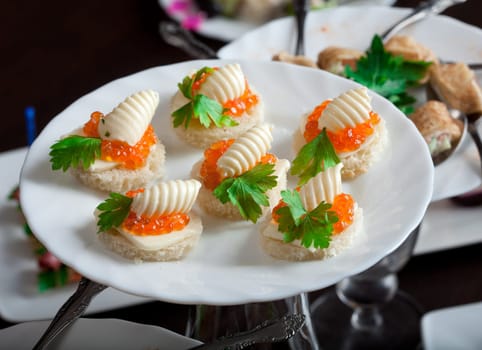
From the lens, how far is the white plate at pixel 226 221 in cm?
67

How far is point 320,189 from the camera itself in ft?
2.43

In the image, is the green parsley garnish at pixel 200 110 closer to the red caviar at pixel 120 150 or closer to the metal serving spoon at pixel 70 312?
the red caviar at pixel 120 150

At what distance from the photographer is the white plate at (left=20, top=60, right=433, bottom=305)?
668mm

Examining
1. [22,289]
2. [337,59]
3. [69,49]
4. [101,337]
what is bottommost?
[22,289]

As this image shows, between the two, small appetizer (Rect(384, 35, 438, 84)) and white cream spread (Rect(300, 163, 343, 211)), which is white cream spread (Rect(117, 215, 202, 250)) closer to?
white cream spread (Rect(300, 163, 343, 211))

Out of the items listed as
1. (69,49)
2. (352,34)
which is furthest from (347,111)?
(69,49)

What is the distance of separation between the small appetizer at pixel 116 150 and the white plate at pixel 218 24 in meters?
0.93

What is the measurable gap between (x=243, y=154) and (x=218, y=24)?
1064 mm

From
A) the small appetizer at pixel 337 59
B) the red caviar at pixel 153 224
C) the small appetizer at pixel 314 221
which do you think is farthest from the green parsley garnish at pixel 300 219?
the small appetizer at pixel 337 59

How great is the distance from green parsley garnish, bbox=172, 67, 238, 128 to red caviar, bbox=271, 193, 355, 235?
0.52ft

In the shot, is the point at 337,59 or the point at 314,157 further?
the point at 337,59

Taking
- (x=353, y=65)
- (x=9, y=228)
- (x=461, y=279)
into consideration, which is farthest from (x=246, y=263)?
(x=9, y=228)

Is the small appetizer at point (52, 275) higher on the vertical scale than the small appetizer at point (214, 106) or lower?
lower

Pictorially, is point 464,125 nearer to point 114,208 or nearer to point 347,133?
point 347,133
